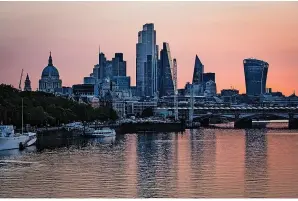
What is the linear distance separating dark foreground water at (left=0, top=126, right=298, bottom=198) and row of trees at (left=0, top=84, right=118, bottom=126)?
5.09 meters

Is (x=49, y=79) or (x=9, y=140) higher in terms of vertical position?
(x=49, y=79)

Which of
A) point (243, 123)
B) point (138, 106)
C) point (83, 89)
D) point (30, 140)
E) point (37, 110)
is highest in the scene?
point (83, 89)

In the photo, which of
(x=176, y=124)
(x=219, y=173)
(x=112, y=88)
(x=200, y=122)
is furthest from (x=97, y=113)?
(x=112, y=88)

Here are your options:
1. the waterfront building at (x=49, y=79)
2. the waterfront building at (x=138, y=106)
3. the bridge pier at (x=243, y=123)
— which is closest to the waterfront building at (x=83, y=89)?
the waterfront building at (x=49, y=79)

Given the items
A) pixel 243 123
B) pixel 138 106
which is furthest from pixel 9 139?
pixel 138 106

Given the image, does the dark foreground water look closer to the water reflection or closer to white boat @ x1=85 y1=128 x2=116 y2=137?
the water reflection

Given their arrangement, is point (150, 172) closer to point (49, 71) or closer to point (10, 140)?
point (10, 140)

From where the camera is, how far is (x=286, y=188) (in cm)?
1167

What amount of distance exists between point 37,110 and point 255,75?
52.6 m

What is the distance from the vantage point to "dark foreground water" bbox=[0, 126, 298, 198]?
11406 mm

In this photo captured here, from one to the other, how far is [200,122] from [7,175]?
32.5 meters

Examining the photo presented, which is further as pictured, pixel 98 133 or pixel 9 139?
pixel 98 133

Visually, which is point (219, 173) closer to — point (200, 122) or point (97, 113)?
point (97, 113)

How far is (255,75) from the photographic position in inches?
3046
